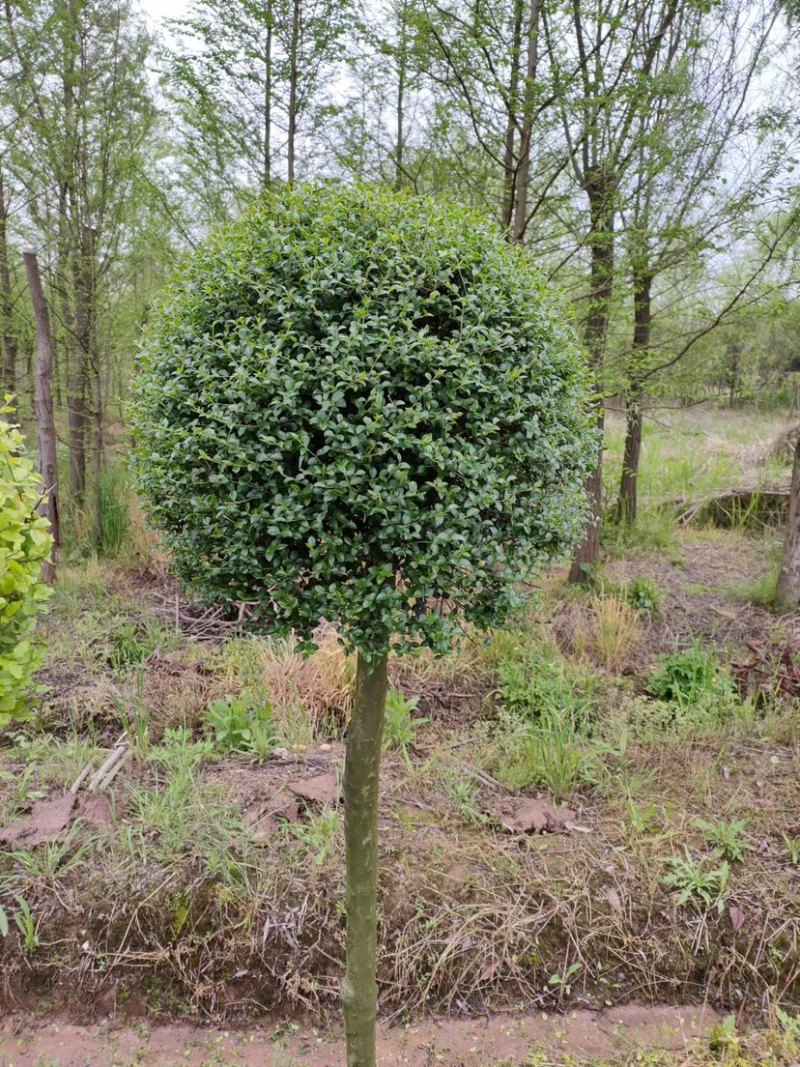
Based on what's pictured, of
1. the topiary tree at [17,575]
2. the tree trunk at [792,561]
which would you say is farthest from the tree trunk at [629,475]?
the topiary tree at [17,575]

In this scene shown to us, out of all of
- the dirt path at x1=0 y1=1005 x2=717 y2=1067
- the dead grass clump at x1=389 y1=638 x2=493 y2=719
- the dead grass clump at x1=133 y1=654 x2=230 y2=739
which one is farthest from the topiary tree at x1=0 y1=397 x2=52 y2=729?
the dead grass clump at x1=389 y1=638 x2=493 y2=719

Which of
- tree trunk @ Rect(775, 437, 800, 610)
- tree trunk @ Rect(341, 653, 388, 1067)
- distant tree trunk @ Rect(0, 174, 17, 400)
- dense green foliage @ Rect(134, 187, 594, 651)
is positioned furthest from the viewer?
distant tree trunk @ Rect(0, 174, 17, 400)

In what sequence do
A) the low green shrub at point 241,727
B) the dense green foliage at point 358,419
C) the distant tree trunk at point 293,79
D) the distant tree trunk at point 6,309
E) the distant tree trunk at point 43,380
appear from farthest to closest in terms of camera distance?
the distant tree trunk at point 6,309 → the distant tree trunk at point 293,79 → the distant tree trunk at point 43,380 → the low green shrub at point 241,727 → the dense green foliage at point 358,419

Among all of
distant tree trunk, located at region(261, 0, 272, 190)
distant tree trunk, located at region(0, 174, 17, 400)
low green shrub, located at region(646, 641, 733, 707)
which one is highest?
distant tree trunk, located at region(261, 0, 272, 190)

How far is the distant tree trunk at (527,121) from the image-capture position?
3.55 m

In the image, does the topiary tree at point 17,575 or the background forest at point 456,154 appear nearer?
the topiary tree at point 17,575

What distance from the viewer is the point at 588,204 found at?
4625 mm

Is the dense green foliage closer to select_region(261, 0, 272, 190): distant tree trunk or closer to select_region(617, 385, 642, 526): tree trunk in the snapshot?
select_region(261, 0, 272, 190): distant tree trunk

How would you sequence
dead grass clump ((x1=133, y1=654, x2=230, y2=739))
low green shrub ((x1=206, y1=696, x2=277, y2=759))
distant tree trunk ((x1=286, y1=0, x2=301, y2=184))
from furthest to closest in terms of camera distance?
1. distant tree trunk ((x1=286, y1=0, x2=301, y2=184))
2. dead grass clump ((x1=133, y1=654, x2=230, y2=739))
3. low green shrub ((x1=206, y1=696, x2=277, y2=759))

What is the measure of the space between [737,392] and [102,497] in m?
5.75

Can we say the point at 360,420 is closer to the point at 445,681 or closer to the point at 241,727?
the point at 241,727

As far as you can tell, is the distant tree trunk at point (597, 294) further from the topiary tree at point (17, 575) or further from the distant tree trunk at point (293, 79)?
the topiary tree at point (17, 575)

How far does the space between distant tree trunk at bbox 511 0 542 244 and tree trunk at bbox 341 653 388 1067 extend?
283 centimetres

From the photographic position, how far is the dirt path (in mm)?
2047
